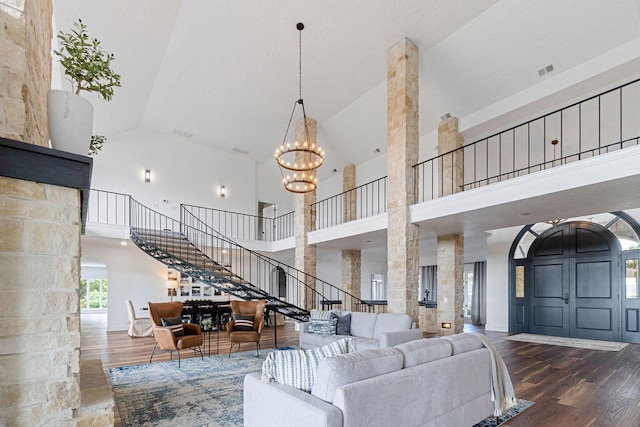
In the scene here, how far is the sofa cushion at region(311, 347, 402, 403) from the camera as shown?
7.29 ft

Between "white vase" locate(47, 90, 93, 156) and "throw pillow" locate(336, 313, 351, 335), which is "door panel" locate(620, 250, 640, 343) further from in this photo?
"white vase" locate(47, 90, 93, 156)

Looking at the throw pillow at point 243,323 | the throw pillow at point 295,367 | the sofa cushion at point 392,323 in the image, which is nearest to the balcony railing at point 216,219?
the throw pillow at point 243,323

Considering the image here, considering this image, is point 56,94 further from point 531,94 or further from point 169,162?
point 169,162

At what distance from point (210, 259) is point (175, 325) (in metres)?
A: 2.98

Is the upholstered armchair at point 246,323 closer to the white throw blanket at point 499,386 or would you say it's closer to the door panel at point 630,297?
the white throw blanket at point 499,386

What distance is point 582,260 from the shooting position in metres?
8.61

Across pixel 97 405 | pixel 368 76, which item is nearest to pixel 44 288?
pixel 97 405

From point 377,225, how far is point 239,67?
4.58 meters

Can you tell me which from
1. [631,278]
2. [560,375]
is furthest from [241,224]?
[631,278]

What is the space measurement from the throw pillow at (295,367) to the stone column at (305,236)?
271 inches

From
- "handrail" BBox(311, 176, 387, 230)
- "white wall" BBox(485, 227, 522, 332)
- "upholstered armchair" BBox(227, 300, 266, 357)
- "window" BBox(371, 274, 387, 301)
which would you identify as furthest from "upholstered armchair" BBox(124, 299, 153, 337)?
"window" BBox(371, 274, 387, 301)

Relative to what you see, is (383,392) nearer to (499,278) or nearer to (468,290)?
(499,278)

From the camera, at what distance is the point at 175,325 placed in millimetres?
5863

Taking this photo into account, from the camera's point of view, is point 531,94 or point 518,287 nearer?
point 531,94
